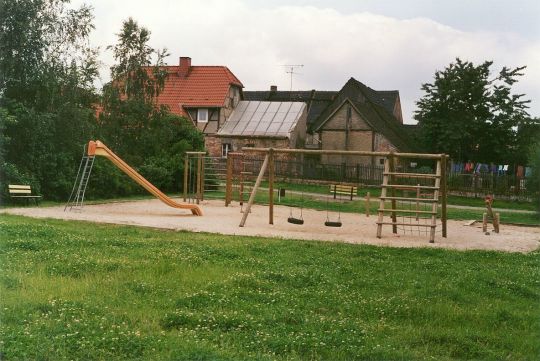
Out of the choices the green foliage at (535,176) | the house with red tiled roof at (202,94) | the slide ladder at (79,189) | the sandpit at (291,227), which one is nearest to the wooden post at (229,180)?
the sandpit at (291,227)

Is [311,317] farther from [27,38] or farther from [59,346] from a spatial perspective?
[27,38]

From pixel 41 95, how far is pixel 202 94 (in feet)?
82.2

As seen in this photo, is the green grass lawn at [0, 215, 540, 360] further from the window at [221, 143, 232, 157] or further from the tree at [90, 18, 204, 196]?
the window at [221, 143, 232, 157]

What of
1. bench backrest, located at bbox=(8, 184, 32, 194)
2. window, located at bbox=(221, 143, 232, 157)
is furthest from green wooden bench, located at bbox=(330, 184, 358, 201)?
window, located at bbox=(221, 143, 232, 157)

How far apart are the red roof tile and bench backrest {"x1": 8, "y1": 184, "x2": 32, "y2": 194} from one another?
27.3 m

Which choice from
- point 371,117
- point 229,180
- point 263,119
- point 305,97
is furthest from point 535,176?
point 305,97

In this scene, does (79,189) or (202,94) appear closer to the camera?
(79,189)

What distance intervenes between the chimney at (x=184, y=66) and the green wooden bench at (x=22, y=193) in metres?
29.9

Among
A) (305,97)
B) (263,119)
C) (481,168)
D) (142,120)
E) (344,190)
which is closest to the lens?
(344,190)

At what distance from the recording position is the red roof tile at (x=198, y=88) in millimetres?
46219

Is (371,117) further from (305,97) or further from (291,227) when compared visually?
(291,227)

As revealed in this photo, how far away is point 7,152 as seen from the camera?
20.3 m

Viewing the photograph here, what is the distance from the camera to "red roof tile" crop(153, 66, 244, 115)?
46219mm

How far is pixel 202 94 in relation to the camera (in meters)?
46.8
